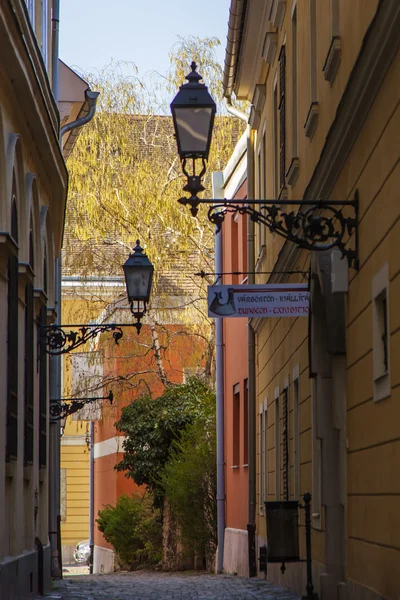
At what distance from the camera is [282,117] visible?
53.9ft

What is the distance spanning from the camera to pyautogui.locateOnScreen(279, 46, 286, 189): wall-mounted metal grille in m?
16.1

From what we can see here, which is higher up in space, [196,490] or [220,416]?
[220,416]

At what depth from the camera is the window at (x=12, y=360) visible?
1237 cm

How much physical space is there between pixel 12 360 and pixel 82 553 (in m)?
31.7

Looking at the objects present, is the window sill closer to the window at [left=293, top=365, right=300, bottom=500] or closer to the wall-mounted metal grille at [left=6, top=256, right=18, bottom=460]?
the window at [left=293, top=365, right=300, bottom=500]

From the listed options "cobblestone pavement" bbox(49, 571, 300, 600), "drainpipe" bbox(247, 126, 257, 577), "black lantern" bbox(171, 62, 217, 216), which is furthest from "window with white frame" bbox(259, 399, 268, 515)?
"black lantern" bbox(171, 62, 217, 216)

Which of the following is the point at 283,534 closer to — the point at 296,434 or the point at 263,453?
the point at 296,434

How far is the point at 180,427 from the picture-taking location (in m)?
29.1

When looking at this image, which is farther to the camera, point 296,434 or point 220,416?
point 220,416

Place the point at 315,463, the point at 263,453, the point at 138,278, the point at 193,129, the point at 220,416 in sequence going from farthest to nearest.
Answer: the point at 220,416, the point at 263,453, the point at 138,278, the point at 315,463, the point at 193,129

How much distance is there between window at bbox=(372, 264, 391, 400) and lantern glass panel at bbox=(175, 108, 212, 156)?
1.84m

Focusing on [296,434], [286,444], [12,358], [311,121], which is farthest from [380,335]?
[286,444]

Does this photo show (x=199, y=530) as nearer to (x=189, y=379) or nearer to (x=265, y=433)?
(x=189, y=379)

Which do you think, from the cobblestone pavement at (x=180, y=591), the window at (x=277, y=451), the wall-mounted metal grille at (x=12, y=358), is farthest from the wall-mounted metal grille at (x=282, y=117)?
the cobblestone pavement at (x=180, y=591)
